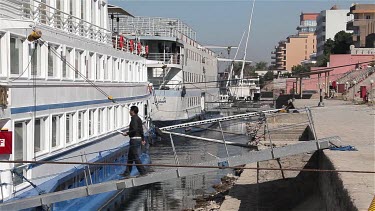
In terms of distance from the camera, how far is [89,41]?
1593 cm

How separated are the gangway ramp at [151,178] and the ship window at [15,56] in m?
2.28

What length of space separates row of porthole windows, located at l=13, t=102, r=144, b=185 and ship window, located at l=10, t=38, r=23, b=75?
36.4 inches

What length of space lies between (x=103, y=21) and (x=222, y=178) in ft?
23.3

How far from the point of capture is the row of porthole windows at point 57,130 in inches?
428

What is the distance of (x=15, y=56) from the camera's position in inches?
421

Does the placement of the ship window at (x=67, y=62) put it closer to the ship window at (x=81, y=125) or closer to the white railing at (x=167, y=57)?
the ship window at (x=81, y=125)

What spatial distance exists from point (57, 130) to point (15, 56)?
2.73 metres

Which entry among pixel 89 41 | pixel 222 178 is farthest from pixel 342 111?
pixel 89 41

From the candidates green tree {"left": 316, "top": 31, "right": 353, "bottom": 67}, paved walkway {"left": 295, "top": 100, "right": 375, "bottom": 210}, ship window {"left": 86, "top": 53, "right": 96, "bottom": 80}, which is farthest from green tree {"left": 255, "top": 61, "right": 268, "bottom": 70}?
ship window {"left": 86, "top": 53, "right": 96, "bottom": 80}

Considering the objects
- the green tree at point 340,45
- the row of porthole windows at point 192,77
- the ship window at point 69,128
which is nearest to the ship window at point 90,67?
the ship window at point 69,128

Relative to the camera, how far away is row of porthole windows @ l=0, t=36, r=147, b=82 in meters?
10.6

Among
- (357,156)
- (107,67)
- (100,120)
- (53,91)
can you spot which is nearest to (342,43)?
(107,67)

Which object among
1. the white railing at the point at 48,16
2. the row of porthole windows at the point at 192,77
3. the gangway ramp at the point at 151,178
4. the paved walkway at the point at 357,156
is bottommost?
the gangway ramp at the point at 151,178

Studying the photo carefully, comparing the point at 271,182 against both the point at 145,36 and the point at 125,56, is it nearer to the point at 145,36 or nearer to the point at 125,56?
the point at 125,56
